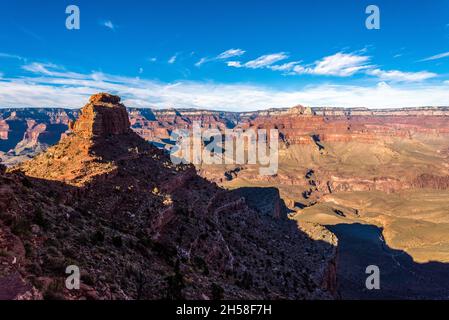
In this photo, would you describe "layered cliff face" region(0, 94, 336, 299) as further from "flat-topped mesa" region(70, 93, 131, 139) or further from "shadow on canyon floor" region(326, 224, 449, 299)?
"shadow on canyon floor" region(326, 224, 449, 299)

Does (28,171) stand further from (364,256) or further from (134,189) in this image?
(364,256)

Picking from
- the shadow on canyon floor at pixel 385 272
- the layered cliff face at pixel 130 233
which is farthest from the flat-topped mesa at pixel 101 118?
the shadow on canyon floor at pixel 385 272

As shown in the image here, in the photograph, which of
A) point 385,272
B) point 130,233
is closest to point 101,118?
point 130,233

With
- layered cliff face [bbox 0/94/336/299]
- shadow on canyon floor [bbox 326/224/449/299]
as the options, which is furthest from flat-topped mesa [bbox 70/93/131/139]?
shadow on canyon floor [bbox 326/224/449/299]

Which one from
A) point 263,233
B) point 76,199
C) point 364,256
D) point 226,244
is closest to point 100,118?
point 76,199

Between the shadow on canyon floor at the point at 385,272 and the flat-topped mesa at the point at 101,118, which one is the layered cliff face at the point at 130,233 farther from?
the shadow on canyon floor at the point at 385,272
